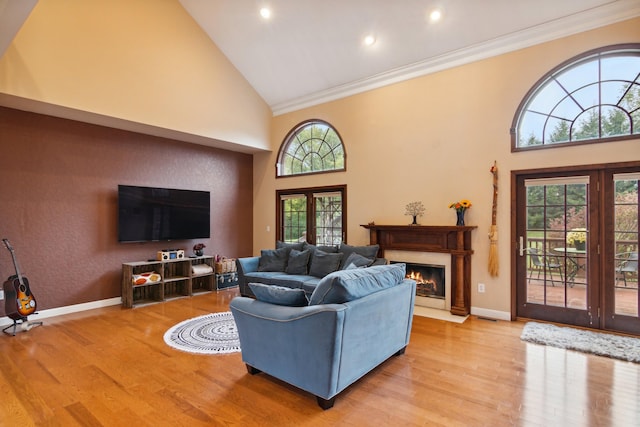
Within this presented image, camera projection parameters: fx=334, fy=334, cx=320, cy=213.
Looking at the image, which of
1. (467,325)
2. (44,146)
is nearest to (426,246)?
(467,325)

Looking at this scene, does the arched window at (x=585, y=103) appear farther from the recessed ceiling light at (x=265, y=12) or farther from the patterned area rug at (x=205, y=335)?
the patterned area rug at (x=205, y=335)

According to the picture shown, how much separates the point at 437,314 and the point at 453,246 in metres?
0.98

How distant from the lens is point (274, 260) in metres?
5.68

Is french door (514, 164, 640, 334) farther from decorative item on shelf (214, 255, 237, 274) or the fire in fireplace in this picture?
decorative item on shelf (214, 255, 237, 274)

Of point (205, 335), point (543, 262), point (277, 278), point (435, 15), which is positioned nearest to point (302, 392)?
point (205, 335)

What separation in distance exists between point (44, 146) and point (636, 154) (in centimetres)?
734

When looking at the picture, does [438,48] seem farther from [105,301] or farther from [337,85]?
[105,301]

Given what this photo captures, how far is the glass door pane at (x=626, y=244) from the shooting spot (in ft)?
12.2

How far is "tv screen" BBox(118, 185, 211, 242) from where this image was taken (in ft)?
17.3

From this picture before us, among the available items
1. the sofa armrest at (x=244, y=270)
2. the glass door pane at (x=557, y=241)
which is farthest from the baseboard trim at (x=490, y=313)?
the sofa armrest at (x=244, y=270)

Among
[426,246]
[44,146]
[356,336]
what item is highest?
[44,146]

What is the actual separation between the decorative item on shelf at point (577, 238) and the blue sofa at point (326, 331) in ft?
8.29

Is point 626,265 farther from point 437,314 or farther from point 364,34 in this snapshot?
point 364,34

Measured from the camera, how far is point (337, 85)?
6.01 m
